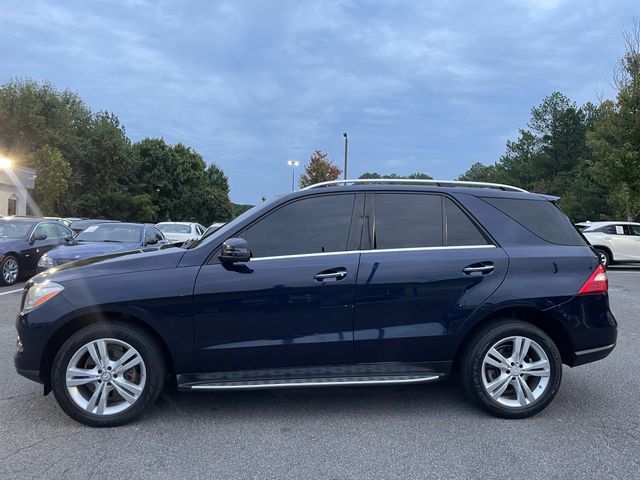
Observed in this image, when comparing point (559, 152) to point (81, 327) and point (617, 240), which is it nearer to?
point (617, 240)

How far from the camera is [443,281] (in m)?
3.82

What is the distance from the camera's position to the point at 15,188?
30.0 metres

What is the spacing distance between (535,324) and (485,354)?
1.86ft

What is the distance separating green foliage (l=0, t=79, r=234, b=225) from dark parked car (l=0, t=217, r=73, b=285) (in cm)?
2487

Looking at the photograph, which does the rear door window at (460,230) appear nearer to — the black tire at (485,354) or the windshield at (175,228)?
the black tire at (485,354)

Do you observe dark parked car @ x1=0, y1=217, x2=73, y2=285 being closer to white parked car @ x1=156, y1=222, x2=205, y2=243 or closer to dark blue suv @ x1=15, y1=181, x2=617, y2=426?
white parked car @ x1=156, y1=222, x2=205, y2=243

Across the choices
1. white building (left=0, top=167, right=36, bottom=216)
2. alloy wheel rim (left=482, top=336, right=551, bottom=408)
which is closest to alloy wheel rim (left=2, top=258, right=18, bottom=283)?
alloy wheel rim (left=482, top=336, right=551, bottom=408)

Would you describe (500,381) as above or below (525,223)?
below

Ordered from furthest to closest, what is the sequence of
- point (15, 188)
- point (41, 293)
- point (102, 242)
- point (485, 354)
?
point (15, 188), point (102, 242), point (485, 354), point (41, 293)

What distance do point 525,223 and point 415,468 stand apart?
2175 millimetres

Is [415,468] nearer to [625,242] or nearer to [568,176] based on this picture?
[625,242]

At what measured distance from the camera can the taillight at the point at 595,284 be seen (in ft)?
13.0

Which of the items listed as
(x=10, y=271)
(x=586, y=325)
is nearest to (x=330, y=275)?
(x=586, y=325)

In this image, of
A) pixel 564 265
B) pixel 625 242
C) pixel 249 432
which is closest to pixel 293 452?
pixel 249 432
